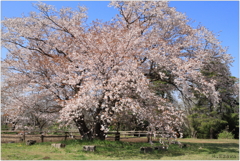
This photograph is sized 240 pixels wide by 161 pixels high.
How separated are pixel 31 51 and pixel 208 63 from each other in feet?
43.8

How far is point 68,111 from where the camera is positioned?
10039 mm

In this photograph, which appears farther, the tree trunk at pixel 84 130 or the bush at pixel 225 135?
the bush at pixel 225 135

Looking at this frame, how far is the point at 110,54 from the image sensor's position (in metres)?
10.9

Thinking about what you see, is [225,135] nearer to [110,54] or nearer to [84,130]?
[84,130]

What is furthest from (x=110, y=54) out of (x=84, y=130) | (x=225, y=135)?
(x=225, y=135)

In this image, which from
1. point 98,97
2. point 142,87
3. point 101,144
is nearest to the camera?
point 142,87

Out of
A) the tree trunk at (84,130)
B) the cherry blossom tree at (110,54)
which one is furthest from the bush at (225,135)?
the tree trunk at (84,130)

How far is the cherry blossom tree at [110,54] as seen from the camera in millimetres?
10930

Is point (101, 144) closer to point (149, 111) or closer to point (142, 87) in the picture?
point (149, 111)

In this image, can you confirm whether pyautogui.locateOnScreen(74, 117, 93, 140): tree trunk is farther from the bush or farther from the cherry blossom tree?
the bush

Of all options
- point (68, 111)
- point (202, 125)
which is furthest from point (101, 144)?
point (202, 125)

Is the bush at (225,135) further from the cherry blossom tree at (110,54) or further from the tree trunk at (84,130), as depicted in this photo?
the tree trunk at (84,130)

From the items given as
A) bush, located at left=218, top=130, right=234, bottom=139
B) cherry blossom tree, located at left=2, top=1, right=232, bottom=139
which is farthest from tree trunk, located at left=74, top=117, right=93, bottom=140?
bush, located at left=218, top=130, right=234, bottom=139

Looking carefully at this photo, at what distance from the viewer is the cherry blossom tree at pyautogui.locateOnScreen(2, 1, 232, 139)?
Answer: 10930 mm
